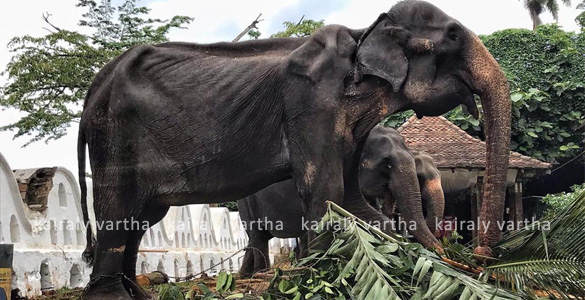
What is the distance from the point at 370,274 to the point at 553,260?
72 centimetres

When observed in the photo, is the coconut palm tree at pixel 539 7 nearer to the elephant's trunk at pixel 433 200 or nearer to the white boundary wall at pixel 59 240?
the white boundary wall at pixel 59 240

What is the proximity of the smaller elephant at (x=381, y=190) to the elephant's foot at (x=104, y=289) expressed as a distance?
83.1 inches

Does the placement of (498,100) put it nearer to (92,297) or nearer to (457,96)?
(457,96)

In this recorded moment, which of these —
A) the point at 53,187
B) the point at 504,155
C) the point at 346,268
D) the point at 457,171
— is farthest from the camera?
the point at 457,171

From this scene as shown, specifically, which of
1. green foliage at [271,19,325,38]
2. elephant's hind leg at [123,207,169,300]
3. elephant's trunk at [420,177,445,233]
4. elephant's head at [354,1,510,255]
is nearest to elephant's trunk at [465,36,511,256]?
A: elephant's head at [354,1,510,255]

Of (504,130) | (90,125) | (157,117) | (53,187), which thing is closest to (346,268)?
(504,130)

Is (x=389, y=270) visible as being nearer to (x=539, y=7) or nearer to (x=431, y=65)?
(x=431, y=65)

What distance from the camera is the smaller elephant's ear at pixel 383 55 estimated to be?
348cm

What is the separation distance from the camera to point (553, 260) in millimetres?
2760

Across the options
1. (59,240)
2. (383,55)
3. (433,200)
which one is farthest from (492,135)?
(59,240)

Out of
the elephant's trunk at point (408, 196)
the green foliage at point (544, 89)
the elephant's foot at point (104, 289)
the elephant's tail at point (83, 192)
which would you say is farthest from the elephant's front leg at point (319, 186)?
the green foliage at point (544, 89)

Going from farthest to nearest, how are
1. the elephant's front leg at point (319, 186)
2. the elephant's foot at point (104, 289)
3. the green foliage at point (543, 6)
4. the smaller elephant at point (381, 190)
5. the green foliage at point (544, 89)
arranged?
1. the green foliage at point (543, 6)
2. the green foliage at point (544, 89)
3. the smaller elephant at point (381, 190)
4. the elephant's foot at point (104, 289)
5. the elephant's front leg at point (319, 186)

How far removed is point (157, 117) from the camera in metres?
3.73

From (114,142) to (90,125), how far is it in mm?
200
